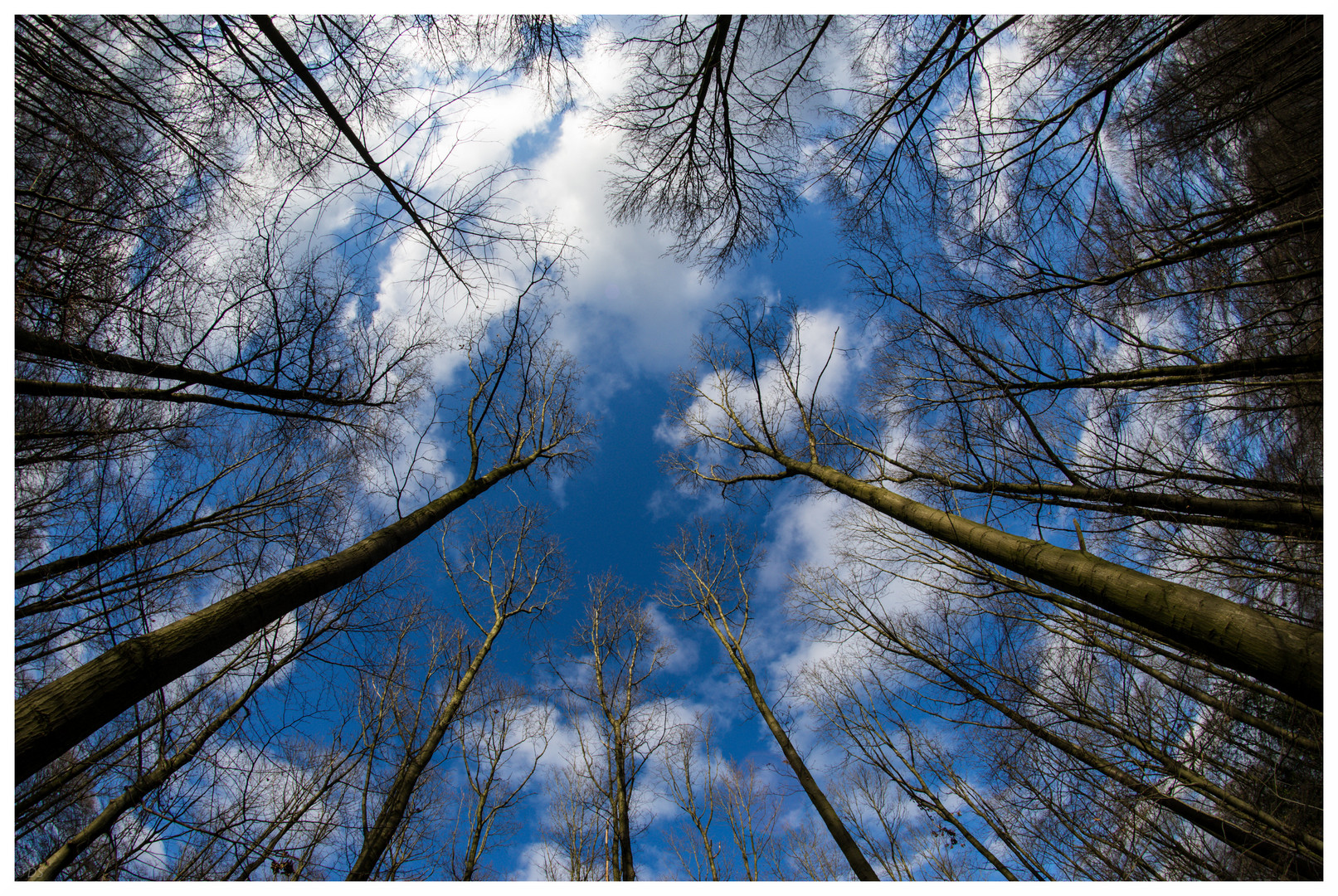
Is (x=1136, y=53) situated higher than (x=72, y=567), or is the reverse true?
(x=1136, y=53)

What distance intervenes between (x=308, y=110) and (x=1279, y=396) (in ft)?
29.0

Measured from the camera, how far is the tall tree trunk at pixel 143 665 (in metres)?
1.67

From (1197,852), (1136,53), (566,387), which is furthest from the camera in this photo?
(566,387)

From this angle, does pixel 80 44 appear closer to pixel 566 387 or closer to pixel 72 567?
pixel 72 567

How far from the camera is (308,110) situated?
3.10 meters

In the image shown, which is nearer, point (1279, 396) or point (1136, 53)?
point (1136, 53)

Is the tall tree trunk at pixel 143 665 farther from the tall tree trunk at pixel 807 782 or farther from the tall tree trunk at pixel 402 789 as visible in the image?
the tall tree trunk at pixel 807 782

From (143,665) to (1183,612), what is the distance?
15.3ft

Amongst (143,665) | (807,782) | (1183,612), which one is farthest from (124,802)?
(1183,612)

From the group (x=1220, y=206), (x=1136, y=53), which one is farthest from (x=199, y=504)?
(x=1220, y=206)

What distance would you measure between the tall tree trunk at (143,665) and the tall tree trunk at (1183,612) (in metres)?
4.30

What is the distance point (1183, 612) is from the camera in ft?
6.79

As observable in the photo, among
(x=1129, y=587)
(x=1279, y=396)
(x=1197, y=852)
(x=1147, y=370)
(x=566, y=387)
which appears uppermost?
(x=566, y=387)

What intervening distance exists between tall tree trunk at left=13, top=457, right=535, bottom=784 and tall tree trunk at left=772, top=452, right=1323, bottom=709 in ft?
14.1
